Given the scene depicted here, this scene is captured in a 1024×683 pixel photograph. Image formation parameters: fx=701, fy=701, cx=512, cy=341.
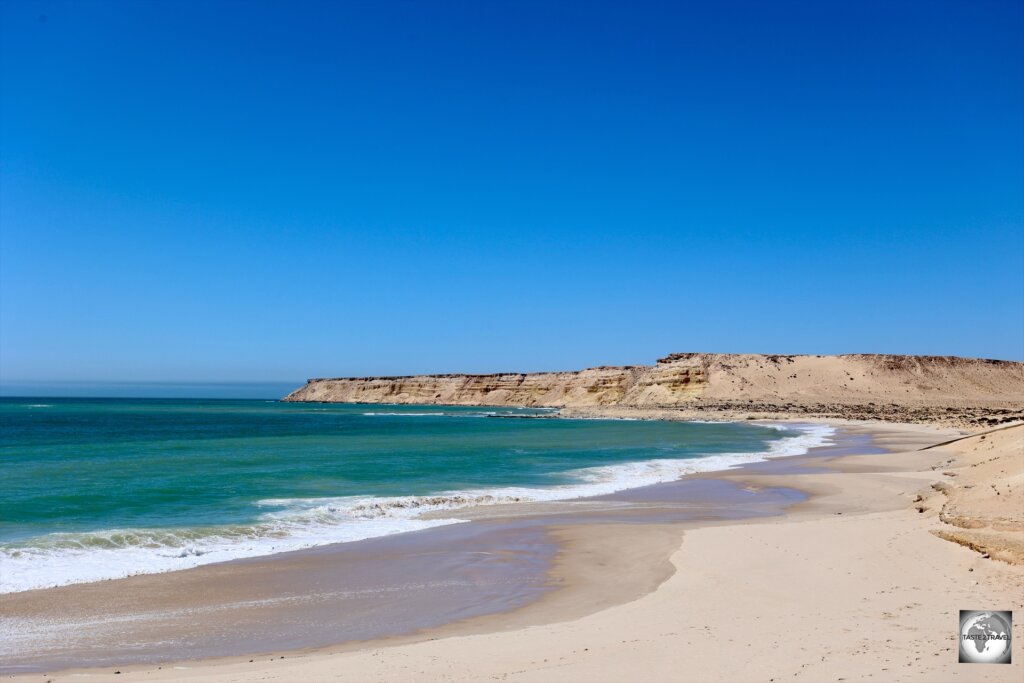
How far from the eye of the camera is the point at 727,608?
25.8 feet

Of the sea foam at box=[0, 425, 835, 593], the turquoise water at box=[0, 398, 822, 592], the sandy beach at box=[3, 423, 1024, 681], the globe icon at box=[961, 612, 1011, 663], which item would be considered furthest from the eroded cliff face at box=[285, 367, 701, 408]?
the globe icon at box=[961, 612, 1011, 663]

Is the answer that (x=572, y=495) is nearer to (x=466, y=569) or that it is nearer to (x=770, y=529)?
(x=770, y=529)

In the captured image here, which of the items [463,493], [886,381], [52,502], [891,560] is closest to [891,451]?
[463,493]

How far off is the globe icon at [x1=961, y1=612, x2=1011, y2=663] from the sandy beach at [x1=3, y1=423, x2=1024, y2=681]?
6.0 inches

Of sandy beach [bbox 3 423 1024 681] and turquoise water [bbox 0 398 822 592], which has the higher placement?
sandy beach [bbox 3 423 1024 681]

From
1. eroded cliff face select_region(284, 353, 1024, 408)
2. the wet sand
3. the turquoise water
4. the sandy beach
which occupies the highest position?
eroded cliff face select_region(284, 353, 1024, 408)

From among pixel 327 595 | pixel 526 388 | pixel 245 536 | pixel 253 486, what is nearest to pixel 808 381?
pixel 526 388

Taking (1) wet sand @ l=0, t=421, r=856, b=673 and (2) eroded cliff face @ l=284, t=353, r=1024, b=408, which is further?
(2) eroded cliff face @ l=284, t=353, r=1024, b=408

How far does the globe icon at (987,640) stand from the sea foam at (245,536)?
1007cm

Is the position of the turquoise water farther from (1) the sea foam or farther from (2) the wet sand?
(2) the wet sand

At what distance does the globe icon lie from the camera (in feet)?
17.9

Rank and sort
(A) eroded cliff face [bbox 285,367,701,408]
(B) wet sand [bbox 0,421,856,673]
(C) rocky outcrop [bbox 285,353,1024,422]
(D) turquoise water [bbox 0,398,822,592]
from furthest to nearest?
(A) eroded cliff face [bbox 285,367,701,408] < (C) rocky outcrop [bbox 285,353,1024,422] < (D) turquoise water [bbox 0,398,822,592] < (B) wet sand [bbox 0,421,856,673]

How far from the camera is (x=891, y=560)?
31.8ft

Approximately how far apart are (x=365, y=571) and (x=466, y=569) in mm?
1537
